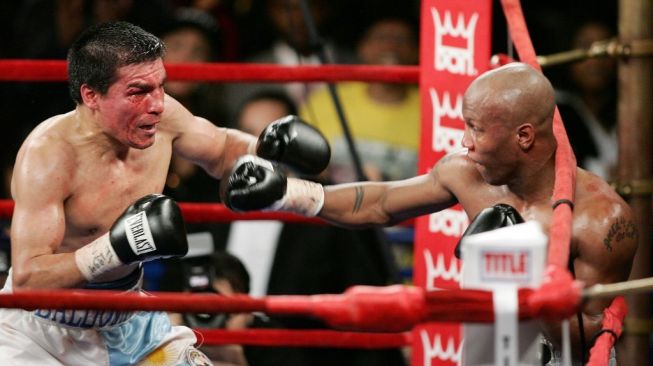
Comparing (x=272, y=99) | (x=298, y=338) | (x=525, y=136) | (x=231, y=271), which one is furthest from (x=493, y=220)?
(x=272, y=99)

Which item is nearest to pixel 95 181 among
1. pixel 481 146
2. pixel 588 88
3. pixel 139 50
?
pixel 139 50

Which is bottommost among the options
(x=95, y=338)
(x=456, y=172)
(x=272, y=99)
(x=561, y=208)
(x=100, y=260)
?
(x=95, y=338)

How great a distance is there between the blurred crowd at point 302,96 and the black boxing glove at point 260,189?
0.69 m

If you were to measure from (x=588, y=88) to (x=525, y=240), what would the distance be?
7.67 feet

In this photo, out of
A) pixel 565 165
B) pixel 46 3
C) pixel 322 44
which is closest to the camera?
pixel 565 165

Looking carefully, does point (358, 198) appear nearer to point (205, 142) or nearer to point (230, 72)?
point (205, 142)

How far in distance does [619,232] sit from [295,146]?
0.62 metres

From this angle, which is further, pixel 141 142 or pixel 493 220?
pixel 141 142

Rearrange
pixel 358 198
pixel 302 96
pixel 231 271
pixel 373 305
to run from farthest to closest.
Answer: pixel 302 96
pixel 231 271
pixel 358 198
pixel 373 305

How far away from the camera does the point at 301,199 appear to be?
212 cm

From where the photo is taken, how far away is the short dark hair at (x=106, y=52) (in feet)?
6.54

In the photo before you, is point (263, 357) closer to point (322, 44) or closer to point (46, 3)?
point (322, 44)

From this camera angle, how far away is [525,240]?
1.34 meters

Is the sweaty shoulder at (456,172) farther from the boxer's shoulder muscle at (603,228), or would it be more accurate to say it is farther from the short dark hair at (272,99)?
the short dark hair at (272,99)
